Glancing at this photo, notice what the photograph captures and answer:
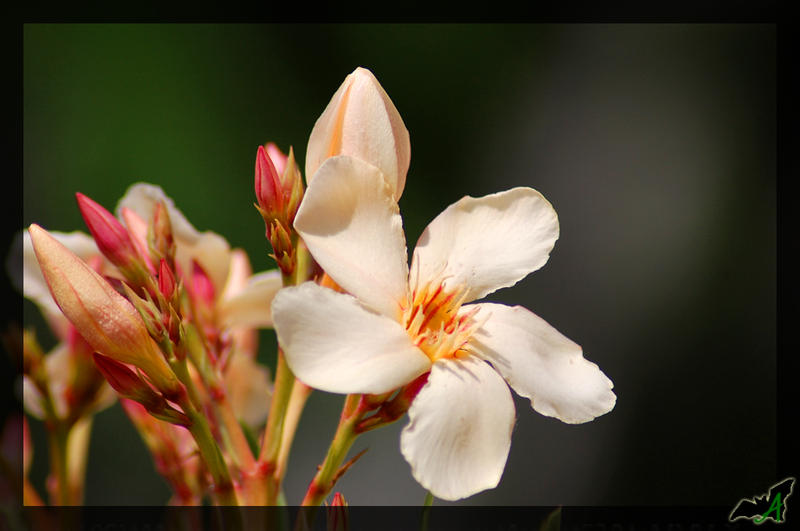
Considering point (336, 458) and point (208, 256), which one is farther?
point (208, 256)

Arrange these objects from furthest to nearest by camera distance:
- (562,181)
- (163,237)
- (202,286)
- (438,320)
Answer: (562,181), (202,286), (163,237), (438,320)

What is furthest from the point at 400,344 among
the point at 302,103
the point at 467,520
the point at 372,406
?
the point at 302,103

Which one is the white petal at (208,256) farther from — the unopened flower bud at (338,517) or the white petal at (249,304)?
the unopened flower bud at (338,517)

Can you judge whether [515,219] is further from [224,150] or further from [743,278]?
[743,278]

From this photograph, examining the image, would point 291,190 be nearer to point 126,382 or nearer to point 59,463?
point 126,382

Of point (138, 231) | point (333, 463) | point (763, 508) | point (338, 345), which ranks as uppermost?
point (138, 231)

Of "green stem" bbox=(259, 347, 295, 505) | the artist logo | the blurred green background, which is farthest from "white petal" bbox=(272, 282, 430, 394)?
the blurred green background

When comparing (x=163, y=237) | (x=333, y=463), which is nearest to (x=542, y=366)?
(x=333, y=463)

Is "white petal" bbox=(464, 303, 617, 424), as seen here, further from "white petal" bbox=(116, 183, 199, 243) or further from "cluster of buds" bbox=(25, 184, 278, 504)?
"white petal" bbox=(116, 183, 199, 243)
